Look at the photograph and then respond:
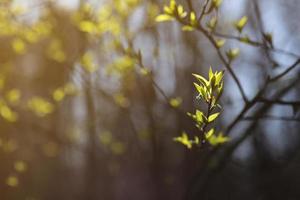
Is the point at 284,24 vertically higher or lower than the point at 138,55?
higher

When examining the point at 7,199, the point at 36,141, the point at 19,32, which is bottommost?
the point at 7,199

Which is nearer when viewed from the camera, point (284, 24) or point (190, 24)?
point (190, 24)

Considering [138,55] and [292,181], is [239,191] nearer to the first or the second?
[292,181]

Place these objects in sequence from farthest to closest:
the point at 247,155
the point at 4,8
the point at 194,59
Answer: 1. the point at 247,155
2. the point at 194,59
3. the point at 4,8

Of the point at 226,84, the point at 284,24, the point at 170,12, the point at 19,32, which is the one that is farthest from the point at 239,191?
the point at 170,12

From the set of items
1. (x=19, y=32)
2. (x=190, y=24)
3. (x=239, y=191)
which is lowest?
(x=190, y=24)

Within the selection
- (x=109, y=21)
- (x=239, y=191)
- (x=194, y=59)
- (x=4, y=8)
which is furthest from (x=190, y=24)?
(x=239, y=191)

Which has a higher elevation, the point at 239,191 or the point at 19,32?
the point at 19,32

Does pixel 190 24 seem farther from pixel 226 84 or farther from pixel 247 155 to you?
pixel 247 155

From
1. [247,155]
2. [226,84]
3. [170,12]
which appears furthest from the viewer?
[247,155]
